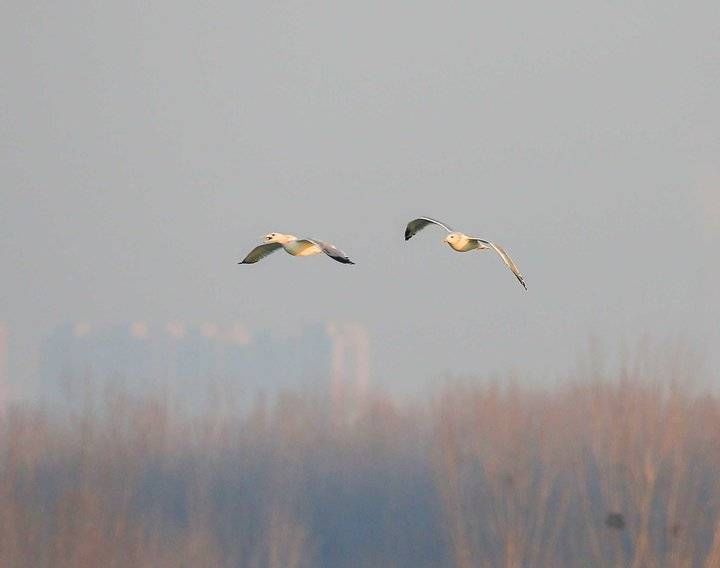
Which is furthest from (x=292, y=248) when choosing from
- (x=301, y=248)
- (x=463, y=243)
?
(x=463, y=243)

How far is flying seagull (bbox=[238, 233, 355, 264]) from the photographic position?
4844 millimetres

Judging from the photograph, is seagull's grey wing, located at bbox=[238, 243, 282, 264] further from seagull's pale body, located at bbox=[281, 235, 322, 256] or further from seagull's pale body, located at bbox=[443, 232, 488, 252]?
seagull's pale body, located at bbox=[443, 232, 488, 252]

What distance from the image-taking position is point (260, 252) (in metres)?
5.31

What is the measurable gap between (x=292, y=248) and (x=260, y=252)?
13.0 inches

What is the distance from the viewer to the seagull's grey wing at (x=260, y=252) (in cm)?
527

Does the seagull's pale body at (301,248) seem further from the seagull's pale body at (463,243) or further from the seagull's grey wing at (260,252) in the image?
the seagull's pale body at (463,243)

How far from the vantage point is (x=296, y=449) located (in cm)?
4231

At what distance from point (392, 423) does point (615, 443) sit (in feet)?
79.5

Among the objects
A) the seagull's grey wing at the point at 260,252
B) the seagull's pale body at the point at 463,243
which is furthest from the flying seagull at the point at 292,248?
the seagull's pale body at the point at 463,243

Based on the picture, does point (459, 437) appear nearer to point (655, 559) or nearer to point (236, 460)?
point (655, 559)

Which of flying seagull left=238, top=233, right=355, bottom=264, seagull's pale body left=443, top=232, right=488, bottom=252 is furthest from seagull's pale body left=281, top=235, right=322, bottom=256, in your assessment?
seagull's pale body left=443, top=232, right=488, bottom=252

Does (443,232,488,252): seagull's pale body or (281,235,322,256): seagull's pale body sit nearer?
(281,235,322,256): seagull's pale body

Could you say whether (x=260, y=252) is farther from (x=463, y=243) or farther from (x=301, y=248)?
(x=463, y=243)

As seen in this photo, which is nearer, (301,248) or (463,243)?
(301,248)
